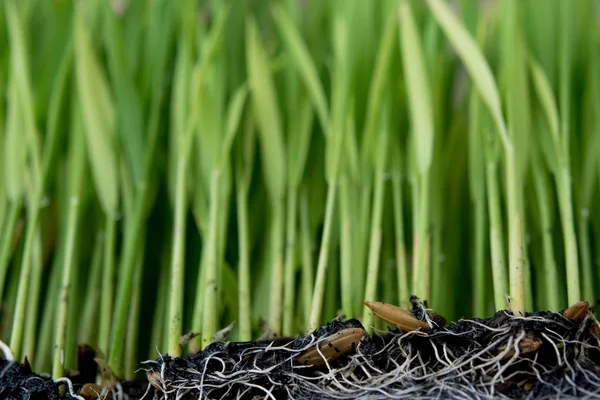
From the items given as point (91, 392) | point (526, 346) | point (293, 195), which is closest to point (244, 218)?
point (293, 195)

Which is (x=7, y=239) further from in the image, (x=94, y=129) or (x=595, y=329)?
(x=595, y=329)

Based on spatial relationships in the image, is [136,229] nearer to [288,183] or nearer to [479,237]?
[288,183]

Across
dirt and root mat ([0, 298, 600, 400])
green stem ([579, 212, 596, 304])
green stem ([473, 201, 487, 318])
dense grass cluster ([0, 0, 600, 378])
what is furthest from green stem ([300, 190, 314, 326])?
green stem ([579, 212, 596, 304])

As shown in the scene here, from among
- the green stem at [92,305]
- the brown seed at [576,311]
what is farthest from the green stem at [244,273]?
the brown seed at [576,311]

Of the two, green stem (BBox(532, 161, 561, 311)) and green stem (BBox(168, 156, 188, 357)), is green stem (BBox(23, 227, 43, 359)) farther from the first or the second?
green stem (BBox(532, 161, 561, 311))

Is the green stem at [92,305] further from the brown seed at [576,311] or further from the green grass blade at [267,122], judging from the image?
the brown seed at [576,311]

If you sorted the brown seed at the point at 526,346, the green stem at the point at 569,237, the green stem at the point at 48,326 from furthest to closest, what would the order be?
1. the green stem at the point at 48,326
2. the green stem at the point at 569,237
3. the brown seed at the point at 526,346
